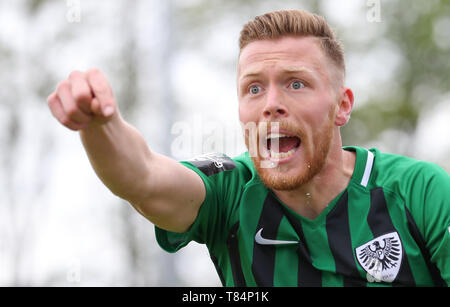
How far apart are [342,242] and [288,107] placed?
816 mm

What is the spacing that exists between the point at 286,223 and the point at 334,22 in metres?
14.3

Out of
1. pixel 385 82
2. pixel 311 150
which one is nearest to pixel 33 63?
pixel 385 82

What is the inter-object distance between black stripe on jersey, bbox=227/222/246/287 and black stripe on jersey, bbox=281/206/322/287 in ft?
1.10

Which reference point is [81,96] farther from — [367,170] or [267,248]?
[367,170]

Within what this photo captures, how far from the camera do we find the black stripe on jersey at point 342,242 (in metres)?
3.30

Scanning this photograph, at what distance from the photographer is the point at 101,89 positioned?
7.75ft

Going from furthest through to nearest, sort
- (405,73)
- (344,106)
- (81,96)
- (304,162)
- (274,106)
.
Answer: (405,73)
(344,106)
(304,162)
(274,106)
(81,96)

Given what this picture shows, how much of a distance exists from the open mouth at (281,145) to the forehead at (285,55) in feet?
1.35

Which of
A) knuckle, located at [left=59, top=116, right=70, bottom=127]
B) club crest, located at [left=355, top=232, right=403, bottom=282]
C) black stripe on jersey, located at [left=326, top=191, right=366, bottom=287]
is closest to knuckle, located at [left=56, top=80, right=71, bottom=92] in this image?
knuckle, located at [left=59, top=116, right=70, bottom=127]

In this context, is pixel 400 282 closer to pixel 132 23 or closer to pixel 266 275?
pixel 266 275

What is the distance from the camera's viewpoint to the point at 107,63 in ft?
55.7

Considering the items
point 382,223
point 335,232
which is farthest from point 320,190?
point 382,223

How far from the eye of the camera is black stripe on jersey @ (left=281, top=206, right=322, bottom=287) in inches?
131

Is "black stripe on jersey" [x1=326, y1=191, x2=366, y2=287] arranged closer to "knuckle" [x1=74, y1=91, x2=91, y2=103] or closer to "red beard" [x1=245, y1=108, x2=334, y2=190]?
"red beard" [x1=245, y1=108, x2=334, y2=190]
